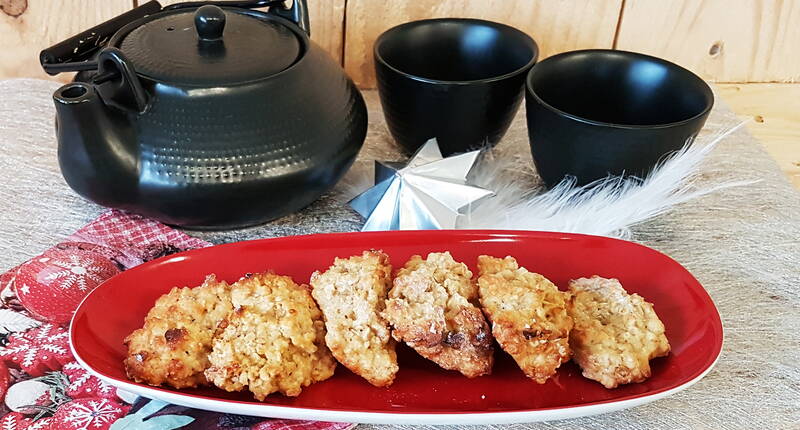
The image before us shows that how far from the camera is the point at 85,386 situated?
701 millimetres

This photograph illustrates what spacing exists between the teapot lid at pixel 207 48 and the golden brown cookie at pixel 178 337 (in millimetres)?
258

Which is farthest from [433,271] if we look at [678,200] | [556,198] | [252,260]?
[678,200]

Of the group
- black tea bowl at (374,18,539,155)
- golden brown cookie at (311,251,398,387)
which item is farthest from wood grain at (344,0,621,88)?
golden brown cookie at (311,251,398,387)

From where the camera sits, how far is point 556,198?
0.96m

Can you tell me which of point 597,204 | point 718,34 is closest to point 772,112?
point 718,34

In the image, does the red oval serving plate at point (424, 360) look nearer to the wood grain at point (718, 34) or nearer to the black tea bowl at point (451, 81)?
the black tea bowl at point (451, 81)

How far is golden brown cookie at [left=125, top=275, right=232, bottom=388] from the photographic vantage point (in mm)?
633

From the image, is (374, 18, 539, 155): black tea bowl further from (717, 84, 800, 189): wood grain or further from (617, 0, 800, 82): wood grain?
(717, 84, 800, 189): wood grain

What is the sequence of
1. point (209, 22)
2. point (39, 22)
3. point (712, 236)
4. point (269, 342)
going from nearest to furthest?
point (269, 342), point (209, 22), point (712, 236), point (39, 22)

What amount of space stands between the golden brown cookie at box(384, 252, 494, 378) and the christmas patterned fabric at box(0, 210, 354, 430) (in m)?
0.10

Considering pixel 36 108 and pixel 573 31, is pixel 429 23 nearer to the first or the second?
pixel 573 31

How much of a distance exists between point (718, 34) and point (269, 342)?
106 cm

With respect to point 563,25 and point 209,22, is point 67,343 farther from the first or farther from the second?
point 563,25

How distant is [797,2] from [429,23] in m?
0.68
